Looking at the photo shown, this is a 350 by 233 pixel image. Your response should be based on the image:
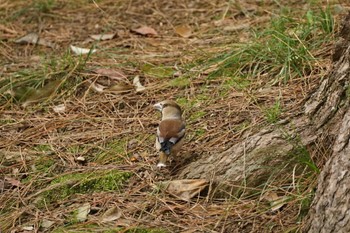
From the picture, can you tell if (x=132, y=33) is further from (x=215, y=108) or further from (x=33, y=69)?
(x=215, y=108)

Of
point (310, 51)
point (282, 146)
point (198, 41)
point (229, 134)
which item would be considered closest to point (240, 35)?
point (198, 41)

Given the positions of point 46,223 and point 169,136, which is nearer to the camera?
point 46,223

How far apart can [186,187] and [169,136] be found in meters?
0.34

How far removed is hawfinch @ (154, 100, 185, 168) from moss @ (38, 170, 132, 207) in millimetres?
267

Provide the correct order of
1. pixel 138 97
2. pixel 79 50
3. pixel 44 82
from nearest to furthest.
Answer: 1. pixel 138 97
2. pixel 44 82
3. pixel 79 50

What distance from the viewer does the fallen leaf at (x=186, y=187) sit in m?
4.28

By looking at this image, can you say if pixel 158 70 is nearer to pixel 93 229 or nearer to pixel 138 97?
pixel 138 97

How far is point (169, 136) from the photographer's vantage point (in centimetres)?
445

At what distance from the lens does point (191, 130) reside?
4.95m

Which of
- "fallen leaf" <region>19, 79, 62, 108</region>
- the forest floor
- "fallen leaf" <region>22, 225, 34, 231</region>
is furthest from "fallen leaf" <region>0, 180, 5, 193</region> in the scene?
"fallen leaf" <region>19, 79, 62, 108</region>

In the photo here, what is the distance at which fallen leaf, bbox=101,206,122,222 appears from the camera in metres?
4.26

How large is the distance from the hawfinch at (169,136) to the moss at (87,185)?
0.27 metres

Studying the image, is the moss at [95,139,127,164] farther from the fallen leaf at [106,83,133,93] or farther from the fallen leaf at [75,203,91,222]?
the fallen leaf at [106,83,133,93]

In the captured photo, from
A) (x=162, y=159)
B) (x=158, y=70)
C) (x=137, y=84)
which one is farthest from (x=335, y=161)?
(x=158, y=70)
